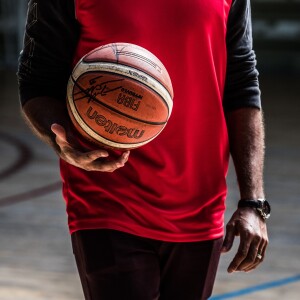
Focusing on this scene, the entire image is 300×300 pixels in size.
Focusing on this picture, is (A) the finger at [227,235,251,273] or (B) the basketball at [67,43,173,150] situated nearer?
(B) the basketball at [67,43,173,150]

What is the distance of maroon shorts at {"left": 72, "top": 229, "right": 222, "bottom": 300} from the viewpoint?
79.0 inches

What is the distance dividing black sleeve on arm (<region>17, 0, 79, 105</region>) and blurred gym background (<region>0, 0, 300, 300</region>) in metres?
Answer: 1.99

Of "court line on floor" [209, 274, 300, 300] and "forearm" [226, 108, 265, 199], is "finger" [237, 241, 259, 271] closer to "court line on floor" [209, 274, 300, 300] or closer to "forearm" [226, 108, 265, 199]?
"forearm" [226, 108, 265, 199]

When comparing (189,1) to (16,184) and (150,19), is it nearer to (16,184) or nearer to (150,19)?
(150,19)

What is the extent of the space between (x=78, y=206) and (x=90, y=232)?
0.27 ft

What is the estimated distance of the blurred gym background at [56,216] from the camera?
4.11 m

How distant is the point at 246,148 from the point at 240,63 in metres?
0.23

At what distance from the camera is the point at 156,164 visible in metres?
2.08

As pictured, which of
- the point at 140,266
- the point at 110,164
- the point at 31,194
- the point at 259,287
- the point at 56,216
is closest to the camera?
the point at 110,164

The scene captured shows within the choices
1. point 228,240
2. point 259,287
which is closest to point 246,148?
point 228,240

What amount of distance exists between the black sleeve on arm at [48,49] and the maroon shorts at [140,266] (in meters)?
0.39

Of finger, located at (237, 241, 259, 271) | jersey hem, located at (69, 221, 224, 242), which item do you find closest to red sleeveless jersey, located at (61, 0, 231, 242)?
jersey hem, located at (69, 221, 224, 242)

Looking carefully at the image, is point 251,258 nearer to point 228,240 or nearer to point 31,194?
point 228,240

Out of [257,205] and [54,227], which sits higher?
[257,205]
